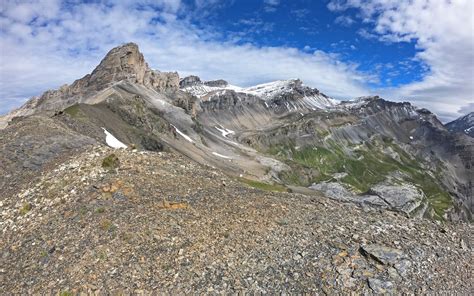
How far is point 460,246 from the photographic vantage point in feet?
68.4

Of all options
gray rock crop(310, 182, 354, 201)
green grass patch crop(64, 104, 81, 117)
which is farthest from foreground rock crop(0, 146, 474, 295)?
gray rock crop(310, 182, 354, 201)

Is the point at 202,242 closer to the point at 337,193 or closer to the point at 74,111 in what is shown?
the point at 74,111

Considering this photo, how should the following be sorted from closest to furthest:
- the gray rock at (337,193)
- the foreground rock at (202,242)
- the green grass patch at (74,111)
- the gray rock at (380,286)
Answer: the gray rock at (380,286) < the foreground rock at (202,242) < the green grass patch at (74,111) < the gray rock at (337,193)

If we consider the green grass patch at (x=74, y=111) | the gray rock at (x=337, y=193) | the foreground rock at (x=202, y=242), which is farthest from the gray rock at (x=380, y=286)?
the green grass patch at (x=74, y=111)

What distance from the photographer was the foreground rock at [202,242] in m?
18.8

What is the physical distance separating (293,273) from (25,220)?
51.3ft

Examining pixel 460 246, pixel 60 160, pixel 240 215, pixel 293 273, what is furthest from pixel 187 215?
pixel 460 246

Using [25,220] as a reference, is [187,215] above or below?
above

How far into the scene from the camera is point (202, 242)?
2127 centimetres

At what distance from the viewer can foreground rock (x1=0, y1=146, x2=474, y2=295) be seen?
18.8 meters

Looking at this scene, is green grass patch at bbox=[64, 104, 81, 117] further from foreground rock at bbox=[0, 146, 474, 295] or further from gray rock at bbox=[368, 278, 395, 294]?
gray rock at bbox=[368, 278, 395, 294]

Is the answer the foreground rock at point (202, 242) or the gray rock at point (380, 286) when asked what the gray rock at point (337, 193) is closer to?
the foreground rock at point (202, 242)

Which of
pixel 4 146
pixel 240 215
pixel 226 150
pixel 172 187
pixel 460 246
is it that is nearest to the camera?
pixel 460 246

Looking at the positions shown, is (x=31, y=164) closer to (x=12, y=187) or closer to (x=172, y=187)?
(x=12, y=187)
